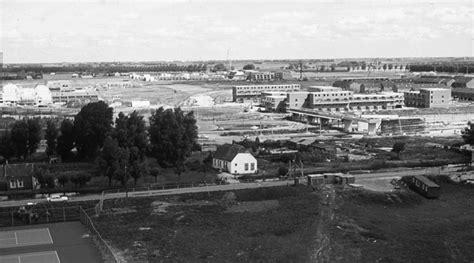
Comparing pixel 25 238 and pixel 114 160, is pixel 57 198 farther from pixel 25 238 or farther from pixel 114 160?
pixel 25 238

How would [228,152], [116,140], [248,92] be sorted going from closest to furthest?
1. [116,140]
2. [228,152]
3. [248,92]

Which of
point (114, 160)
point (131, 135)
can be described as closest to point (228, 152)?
point (131, 135)

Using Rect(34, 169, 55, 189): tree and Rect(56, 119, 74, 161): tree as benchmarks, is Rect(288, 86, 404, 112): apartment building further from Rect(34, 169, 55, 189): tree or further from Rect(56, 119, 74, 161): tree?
Rect(34, 169, 55, 189): tree

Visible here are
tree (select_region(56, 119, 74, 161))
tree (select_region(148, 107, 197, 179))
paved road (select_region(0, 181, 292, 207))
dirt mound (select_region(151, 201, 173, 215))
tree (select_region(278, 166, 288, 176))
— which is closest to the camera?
dirt mound (select_region(151, 201, 173, 215))

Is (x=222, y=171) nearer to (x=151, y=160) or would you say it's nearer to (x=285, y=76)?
(x=151, y=160)

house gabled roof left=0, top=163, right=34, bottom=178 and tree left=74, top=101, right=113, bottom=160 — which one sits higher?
tree left=74, top=101, right=113, bottom=160

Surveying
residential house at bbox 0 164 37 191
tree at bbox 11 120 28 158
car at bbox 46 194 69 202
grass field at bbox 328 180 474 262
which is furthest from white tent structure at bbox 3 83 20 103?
grass field at bbox 328 180 474 262

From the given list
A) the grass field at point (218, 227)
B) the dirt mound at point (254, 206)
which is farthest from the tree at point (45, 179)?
the dirt mound at point (254, 206)

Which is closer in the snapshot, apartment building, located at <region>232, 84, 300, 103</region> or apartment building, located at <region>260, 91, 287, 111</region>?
apartment building, located at <region>260, 91, 287, 111</region>

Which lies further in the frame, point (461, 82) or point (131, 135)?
point (461, 82)
